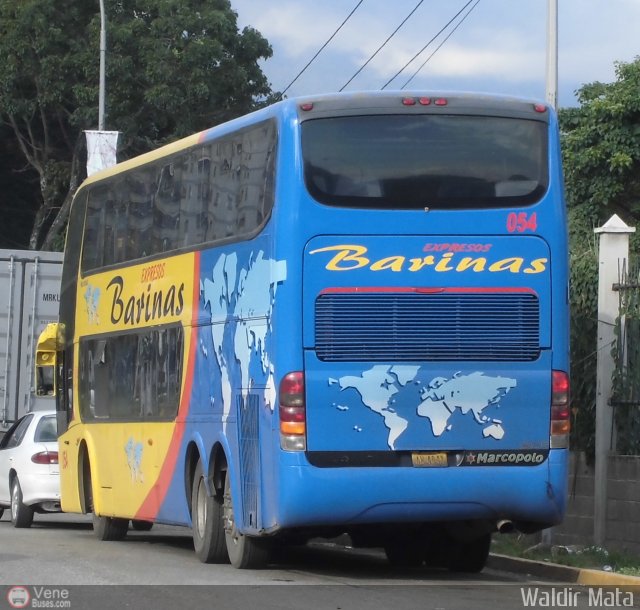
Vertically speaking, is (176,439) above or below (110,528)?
above

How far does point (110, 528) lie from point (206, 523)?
419 cm

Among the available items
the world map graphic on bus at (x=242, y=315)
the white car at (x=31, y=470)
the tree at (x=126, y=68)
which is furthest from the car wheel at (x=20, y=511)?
the tree at (x=126, y=68)

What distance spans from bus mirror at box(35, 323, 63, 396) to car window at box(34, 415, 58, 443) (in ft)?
1.81

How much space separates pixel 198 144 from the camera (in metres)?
14.2

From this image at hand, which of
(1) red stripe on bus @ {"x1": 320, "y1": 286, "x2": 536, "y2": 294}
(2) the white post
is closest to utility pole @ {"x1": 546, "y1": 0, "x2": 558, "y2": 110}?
(2) the white post

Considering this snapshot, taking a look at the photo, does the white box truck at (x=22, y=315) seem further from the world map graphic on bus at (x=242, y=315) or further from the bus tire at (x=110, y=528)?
the world map graphic on bus at (x=242, y=315)

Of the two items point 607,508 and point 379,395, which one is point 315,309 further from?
point 607,508

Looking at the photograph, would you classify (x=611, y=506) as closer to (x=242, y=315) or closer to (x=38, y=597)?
(x=242, y=315)

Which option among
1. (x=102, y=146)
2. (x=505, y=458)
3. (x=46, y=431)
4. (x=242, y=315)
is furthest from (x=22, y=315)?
(x=505, y=458)

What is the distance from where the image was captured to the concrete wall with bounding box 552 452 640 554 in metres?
14.5

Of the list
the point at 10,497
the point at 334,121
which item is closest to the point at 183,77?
the point at 10,497

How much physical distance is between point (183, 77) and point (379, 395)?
89.7 feet

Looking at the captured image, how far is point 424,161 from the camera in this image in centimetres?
1205

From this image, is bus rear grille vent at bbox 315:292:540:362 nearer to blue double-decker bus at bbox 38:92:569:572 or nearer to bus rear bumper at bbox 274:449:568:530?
blue double-decker bus at bbox 38:92:569:572
